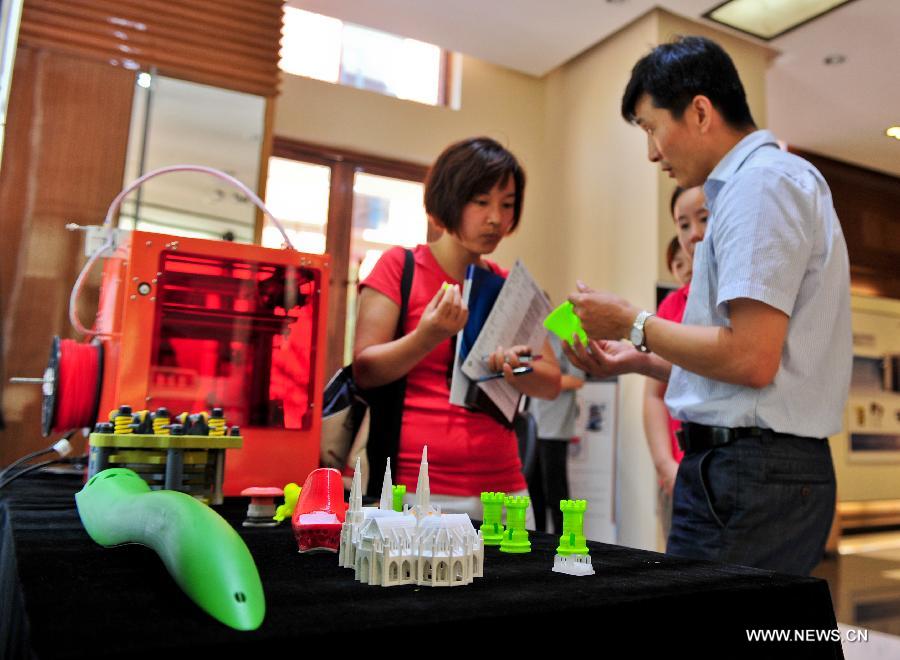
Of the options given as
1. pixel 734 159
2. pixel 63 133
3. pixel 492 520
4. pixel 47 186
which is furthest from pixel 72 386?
pixel 63 133

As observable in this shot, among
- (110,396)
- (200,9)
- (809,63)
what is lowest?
(110,396)

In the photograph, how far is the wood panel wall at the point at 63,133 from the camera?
263cm

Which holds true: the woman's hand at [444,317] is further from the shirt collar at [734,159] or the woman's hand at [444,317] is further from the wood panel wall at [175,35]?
the wood panel wall at [175,35]

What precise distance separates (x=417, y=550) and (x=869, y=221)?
377 centimetres

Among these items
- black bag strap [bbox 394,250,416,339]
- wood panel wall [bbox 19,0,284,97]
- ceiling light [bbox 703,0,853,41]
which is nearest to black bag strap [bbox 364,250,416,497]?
black bag strap [bbox 394,250,416,339]

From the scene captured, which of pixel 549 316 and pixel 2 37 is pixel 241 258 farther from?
pixel 549 316

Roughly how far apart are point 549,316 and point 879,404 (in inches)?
202

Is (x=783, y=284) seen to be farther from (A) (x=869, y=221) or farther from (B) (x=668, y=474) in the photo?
(A) (x=869, y=221)

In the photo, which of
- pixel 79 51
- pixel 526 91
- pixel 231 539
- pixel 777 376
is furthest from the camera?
pixel 526 91

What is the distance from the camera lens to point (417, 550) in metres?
0.55

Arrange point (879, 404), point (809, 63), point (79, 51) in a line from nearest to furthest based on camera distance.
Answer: point (79, 51) → point (809, 63) → point (879, 404)

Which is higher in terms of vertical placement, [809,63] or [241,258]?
[809,63]

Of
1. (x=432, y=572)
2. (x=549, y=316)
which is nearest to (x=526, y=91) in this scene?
(x=549, y=316)

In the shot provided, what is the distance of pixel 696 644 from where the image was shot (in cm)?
53
